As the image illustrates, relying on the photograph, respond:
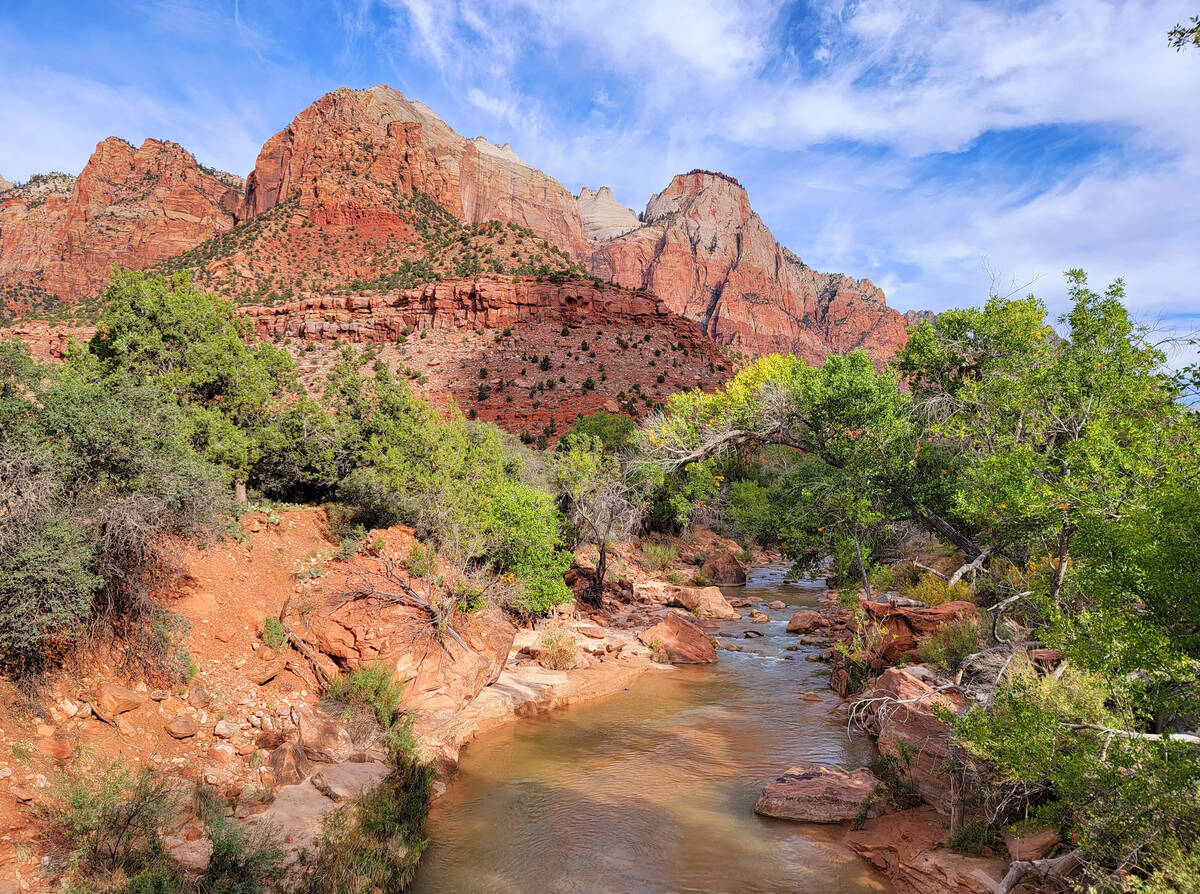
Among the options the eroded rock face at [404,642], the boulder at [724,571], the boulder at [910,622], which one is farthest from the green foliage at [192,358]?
the boulder at [724,571]

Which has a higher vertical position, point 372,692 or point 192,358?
point 192,358

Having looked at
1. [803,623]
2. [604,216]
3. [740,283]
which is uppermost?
[604,216]

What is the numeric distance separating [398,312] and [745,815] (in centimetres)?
5996

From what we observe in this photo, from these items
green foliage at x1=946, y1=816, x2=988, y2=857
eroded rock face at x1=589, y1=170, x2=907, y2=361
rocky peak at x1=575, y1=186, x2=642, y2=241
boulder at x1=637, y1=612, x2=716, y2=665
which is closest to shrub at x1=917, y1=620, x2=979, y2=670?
green foliage at x1=946, y1=816, x2=988, y2=857

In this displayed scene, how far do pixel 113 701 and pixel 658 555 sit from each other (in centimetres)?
2127

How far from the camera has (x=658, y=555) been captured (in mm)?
26328

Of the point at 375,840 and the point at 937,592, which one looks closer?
the point at 375,840

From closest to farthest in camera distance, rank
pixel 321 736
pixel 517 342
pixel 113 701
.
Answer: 1. pixel 113 701
2. pixel 321 736
3. pixel 517 342

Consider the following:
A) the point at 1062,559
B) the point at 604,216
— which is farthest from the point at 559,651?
the point at 604,216

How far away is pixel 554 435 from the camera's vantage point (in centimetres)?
4488

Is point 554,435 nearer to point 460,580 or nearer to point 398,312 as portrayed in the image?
point 398,312

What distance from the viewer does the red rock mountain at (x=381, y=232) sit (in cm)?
6775

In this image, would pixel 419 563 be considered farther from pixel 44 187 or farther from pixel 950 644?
pixel 44 187

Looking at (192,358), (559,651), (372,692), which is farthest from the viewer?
(559,651)
